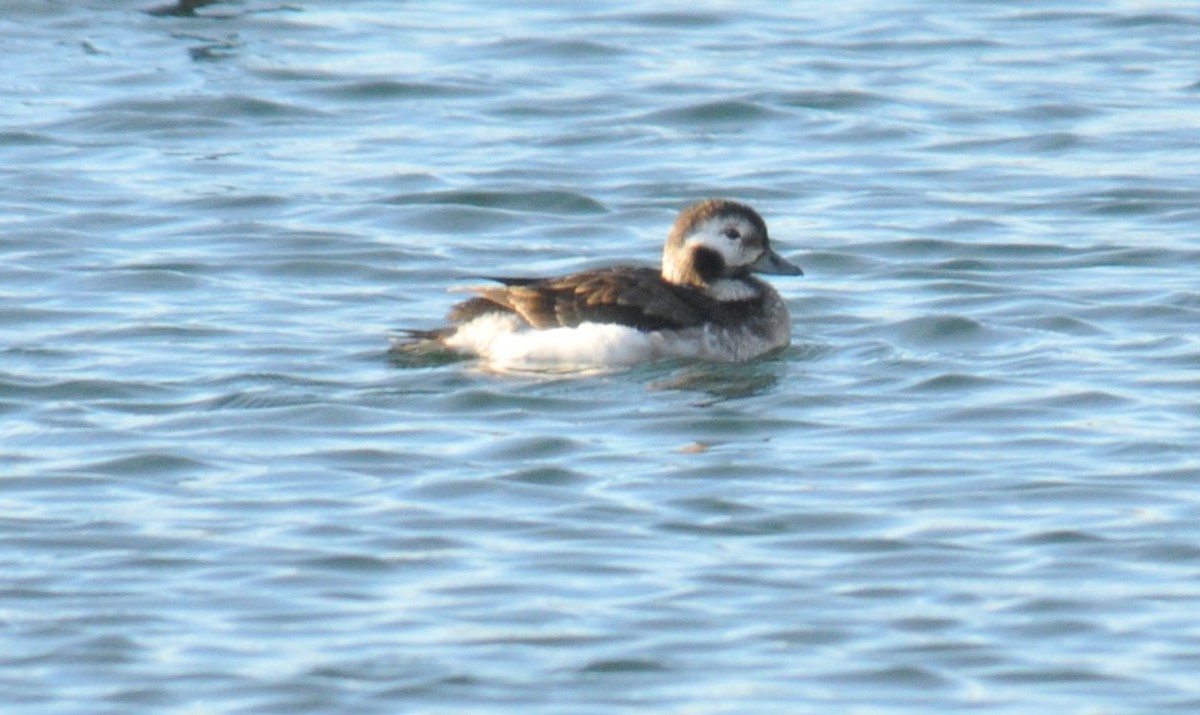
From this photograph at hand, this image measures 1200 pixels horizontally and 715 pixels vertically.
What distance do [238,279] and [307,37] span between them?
6.83 metres

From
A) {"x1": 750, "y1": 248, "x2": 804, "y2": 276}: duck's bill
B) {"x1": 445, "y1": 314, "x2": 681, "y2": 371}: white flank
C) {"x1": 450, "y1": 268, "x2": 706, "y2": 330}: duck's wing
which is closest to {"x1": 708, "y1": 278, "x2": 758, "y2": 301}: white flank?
{"x1": 750, "y1": 248, "x2": 804, "y2": 276}: duck's bill

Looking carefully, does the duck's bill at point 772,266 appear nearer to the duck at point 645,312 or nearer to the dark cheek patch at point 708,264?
the duck at point 645,312

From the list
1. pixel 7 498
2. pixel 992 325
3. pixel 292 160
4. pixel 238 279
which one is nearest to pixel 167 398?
pixel 7 498

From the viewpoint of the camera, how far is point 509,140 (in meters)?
17.7

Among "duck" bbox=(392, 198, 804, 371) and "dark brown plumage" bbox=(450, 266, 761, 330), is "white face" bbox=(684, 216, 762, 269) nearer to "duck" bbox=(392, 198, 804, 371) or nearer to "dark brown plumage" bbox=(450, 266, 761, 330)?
"duck" bbox=(392, 198, 804, 371)

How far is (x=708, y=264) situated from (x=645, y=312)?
2.29 ft

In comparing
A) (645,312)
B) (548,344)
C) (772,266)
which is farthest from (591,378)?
(772,266)

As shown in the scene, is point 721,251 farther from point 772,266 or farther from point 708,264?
point 772,266

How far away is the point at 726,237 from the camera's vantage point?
42.5 feet

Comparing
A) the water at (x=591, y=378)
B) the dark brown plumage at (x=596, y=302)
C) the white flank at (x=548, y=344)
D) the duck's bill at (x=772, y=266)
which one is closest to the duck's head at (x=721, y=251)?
the duck's bill at (x=772, y=266)

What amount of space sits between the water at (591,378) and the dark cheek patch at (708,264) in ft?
1.64

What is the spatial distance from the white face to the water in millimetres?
516

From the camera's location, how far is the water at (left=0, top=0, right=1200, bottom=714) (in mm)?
8570

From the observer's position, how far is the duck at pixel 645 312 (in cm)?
1231
